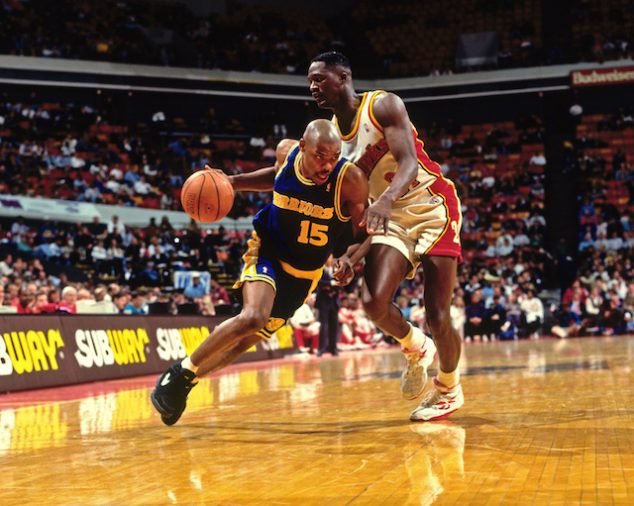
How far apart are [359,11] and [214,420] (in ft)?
97.7

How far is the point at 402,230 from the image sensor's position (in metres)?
5.02

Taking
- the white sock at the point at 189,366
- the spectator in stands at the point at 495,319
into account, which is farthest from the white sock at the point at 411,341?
the spectator in stands at the point at 495,319

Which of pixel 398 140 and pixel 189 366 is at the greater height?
pixel 398 140

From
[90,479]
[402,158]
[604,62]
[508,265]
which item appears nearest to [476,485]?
[90,479]

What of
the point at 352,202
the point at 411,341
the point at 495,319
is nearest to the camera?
the point at 352,202

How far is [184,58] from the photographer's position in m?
27.9

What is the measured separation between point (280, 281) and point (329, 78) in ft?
3.76

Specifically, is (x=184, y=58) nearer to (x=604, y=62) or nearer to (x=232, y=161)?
(x=232, y=161)

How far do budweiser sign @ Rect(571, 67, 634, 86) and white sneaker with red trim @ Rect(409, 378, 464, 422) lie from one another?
80.0 ft

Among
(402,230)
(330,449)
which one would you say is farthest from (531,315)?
(330,449)

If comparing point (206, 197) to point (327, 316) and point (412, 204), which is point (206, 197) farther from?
point (327, 316)

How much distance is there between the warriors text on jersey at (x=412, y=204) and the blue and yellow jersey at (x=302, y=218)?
6.5 inches

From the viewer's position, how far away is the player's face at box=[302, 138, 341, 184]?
4.53 meters

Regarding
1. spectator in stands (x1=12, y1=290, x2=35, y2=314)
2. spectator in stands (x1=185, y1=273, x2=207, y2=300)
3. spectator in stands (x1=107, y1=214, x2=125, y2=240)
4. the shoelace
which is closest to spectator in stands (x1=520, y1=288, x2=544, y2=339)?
spectator in stands (x1=185, y1=273, x2=207, y2=300)
